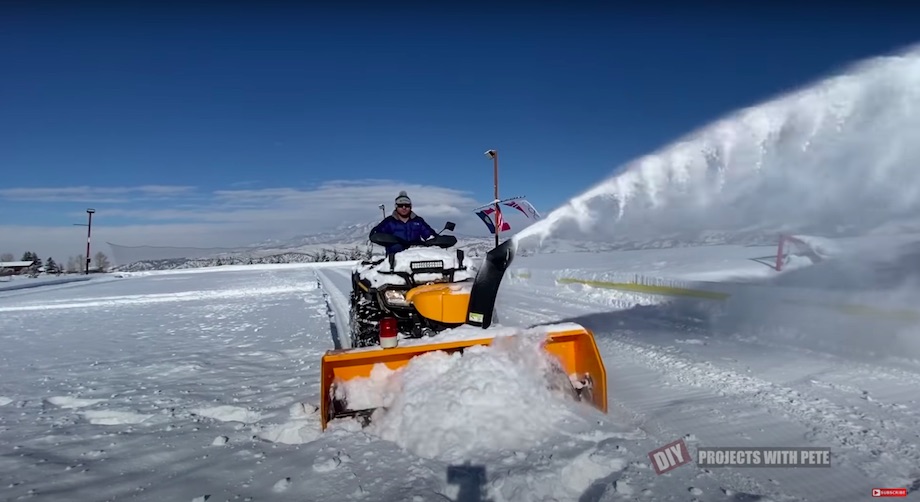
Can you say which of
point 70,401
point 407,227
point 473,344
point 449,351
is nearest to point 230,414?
point 70,401

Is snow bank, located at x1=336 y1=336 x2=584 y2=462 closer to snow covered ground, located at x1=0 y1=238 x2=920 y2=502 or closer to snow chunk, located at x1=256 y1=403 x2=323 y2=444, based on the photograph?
snow covered ground, located at x1=0 y1=238 x2=920 y2=502

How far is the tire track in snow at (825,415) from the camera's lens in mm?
2750

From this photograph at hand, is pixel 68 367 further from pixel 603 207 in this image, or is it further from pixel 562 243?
pixel 603 207

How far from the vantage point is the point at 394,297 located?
4691 mm

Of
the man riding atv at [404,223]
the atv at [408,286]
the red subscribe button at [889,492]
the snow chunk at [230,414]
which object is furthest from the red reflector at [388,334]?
the red subscribe button at [889,492]

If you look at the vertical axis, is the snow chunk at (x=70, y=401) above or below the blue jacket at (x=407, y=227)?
below

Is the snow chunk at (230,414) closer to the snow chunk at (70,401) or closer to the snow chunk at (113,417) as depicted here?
the snow chunk at (113,417)

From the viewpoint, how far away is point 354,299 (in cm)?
547

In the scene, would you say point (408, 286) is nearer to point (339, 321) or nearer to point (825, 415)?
point (825, 415)

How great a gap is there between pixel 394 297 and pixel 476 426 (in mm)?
1968

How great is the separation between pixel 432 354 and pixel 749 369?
3.42 meters

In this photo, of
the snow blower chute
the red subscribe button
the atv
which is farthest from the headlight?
the red subscribe button

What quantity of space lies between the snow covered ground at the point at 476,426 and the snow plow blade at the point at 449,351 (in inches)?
6.2

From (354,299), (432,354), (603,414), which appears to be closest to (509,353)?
(432,354)
